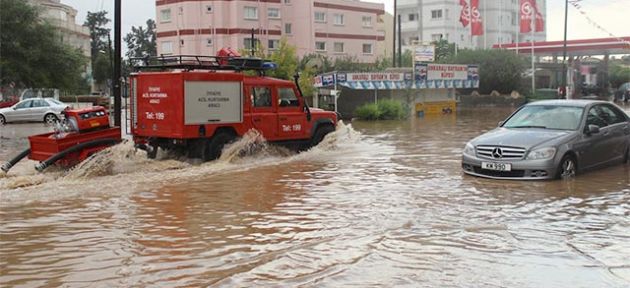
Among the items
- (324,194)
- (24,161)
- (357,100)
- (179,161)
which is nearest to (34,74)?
(357,100)

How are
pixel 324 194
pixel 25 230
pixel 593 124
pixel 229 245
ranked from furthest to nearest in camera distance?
pixel 593 124
pixel 324 194
pixel 25 230
pixel 229 245

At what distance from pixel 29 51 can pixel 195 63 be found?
19.3 m

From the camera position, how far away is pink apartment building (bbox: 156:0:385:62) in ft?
189

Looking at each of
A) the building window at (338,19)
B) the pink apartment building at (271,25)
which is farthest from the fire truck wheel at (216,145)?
the building window at (338,19)

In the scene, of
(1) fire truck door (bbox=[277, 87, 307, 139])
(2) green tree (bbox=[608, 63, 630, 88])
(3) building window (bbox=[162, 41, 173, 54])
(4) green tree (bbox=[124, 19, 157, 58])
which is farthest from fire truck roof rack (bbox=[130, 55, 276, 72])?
(4) green tree (bbox=[124, 19, 157, 58])

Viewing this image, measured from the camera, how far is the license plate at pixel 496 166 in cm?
1122

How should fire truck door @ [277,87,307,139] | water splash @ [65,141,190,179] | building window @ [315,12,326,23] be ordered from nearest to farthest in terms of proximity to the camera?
1. water splash @ [65,141,190,179]
2. fire truck door @ [277,87,307,139]
3. building window @ [315,12,326,23]

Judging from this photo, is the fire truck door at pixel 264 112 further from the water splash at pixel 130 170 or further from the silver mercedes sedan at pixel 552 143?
the silver mercedes sedan at pixel 552 143

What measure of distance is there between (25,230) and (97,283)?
Result: 9.12 ft

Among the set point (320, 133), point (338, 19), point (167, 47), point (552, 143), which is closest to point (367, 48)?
point (338, 19)

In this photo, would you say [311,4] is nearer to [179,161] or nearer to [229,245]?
[179,161]

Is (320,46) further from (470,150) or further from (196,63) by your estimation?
(470,150)

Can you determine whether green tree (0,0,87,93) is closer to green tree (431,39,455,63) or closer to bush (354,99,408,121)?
bush (354,99,408,121)

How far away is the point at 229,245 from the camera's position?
23.5 feet
